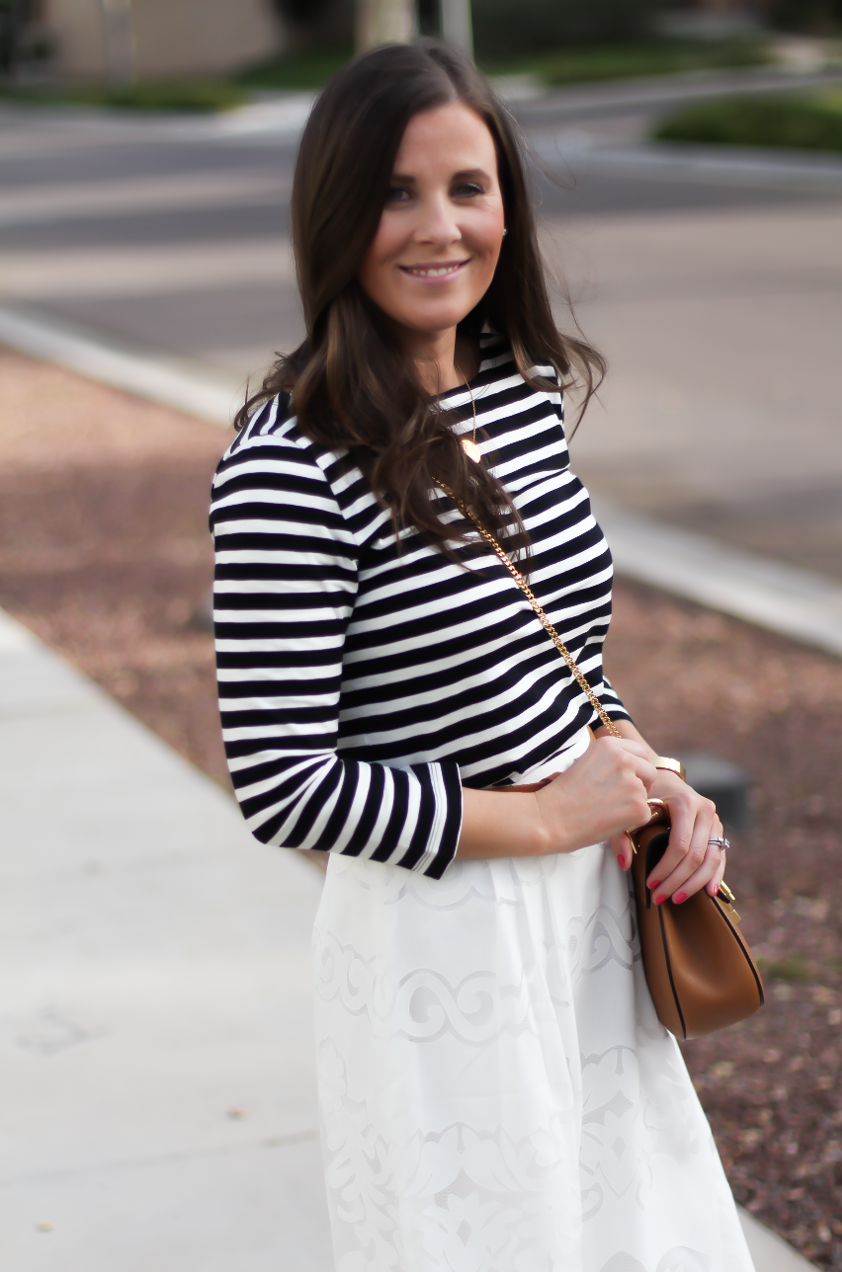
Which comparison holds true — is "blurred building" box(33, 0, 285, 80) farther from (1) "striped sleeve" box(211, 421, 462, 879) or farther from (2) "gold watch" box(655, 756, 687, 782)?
(1) "striped sleeve" box(211, 421, 462, 879)

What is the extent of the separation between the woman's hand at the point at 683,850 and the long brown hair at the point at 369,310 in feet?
1.21

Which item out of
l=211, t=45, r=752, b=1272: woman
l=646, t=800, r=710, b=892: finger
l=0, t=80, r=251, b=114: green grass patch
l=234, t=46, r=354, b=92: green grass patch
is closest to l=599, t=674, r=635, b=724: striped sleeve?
l=211, t=45, r=752, b=1272: woman

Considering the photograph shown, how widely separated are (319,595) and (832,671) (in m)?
4.02

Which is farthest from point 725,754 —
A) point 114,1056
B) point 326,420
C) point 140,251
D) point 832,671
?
point 140,251

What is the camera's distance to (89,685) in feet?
18.2

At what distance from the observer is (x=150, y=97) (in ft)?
125

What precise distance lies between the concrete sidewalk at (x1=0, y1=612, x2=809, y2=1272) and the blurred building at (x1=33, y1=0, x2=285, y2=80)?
48608 mm

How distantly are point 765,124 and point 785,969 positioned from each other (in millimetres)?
19773

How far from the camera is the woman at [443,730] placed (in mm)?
1597

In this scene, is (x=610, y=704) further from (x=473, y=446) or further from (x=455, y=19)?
(x=455, y=19)

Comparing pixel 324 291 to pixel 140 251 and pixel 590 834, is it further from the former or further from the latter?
pixel 140 251

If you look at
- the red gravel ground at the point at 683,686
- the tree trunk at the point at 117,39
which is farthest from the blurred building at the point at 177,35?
the red gravel ground at the point at 683,686

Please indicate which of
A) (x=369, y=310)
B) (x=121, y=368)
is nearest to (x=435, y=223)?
(x=369, y=310)

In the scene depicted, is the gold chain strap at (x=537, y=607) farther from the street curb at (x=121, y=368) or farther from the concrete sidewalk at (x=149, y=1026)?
the street curb at (x=121, y=368)
